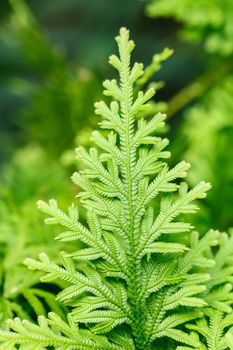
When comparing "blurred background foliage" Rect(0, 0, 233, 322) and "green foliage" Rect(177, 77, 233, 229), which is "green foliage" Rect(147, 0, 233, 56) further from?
"green foliage" Rect(177, 77, 233, 229)

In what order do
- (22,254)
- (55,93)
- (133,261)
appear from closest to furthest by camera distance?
(133,261)
(22,254)
(55,93)

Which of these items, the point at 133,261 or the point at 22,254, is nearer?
the point at 133,261

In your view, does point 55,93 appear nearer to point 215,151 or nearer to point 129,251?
point 215,151

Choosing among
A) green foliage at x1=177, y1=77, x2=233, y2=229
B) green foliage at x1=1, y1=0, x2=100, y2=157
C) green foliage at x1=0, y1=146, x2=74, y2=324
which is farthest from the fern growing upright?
green foliage at x1=1, y1=0, x2=100, y2=157

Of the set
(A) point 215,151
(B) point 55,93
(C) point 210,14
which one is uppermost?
(C) point 210,14

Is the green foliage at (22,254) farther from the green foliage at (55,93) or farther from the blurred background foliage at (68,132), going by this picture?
the green foliage at (55,93)

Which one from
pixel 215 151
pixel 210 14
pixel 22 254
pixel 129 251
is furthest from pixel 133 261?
pixel 210 14

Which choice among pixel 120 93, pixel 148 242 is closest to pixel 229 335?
pixel 148 242

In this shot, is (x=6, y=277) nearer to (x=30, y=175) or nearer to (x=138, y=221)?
(x=138, y=221)

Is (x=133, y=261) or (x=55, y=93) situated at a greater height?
(x=55, y=93)

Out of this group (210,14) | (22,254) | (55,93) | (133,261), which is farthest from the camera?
(55,93)
